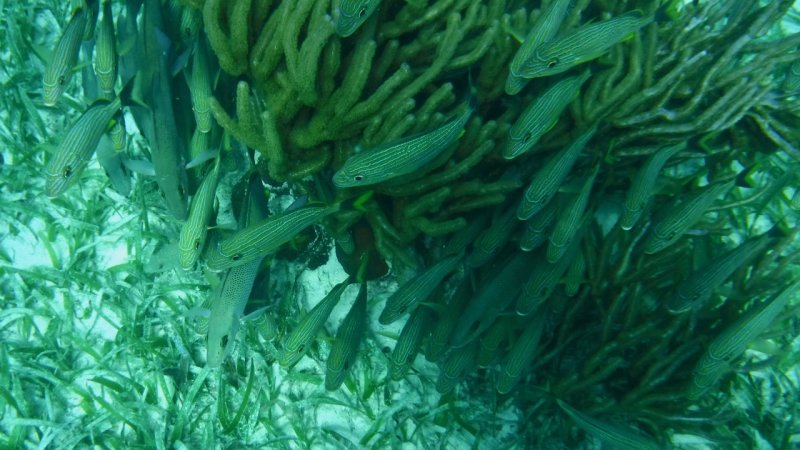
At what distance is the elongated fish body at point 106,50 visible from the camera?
10.3 ft

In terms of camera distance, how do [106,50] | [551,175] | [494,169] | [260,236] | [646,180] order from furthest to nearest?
1. [494,169]
2. [106,50]
3. [646,180]
4. [551,175]
5. [260,236]

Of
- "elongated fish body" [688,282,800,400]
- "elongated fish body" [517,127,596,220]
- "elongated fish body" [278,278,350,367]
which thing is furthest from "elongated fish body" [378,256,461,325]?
"elongated fish body" [688,282,800,400]

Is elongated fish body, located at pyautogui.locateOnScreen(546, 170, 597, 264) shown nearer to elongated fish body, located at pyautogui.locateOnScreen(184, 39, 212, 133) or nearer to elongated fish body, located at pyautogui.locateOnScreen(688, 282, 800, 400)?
elongated fish body, located at pyautogui.locateOnScreen(688, 282, 800, 400)

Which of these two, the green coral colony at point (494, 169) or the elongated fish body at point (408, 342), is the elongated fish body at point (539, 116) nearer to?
the green coral colony at point (494, 169)

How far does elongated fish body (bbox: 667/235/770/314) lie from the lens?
3.03m

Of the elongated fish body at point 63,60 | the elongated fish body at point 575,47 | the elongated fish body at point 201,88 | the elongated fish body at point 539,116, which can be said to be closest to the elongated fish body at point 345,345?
the elongated fish body at point 539,116

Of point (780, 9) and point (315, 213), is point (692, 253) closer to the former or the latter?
point (780, 9)

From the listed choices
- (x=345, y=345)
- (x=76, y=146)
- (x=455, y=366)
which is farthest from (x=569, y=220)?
(x=76, y=146)

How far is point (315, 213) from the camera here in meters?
2.86

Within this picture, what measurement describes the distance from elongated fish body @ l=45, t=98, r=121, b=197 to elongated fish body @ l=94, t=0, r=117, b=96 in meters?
0.41

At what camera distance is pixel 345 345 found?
3264 mm

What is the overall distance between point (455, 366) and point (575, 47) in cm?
227

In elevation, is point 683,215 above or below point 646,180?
below

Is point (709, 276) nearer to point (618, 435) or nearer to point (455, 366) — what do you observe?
point (618, 435)
